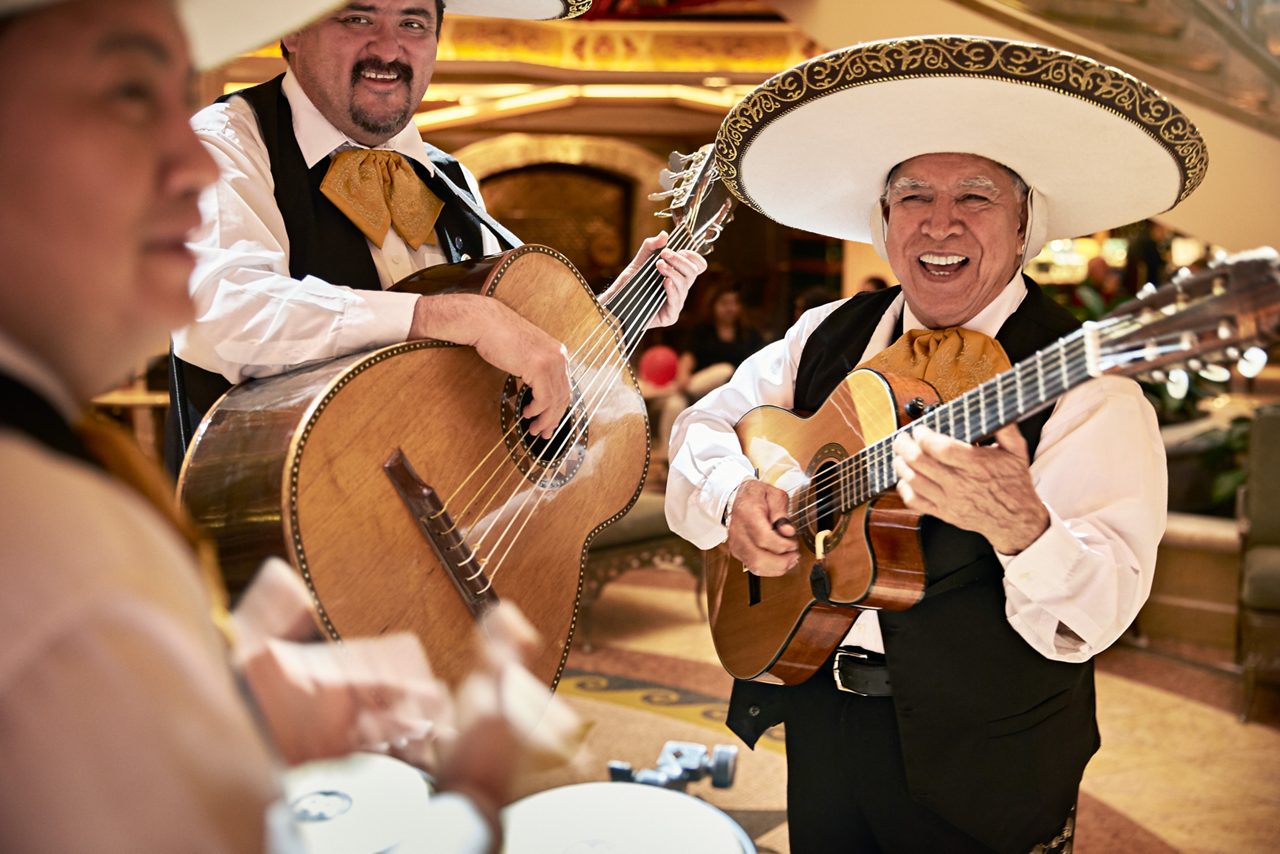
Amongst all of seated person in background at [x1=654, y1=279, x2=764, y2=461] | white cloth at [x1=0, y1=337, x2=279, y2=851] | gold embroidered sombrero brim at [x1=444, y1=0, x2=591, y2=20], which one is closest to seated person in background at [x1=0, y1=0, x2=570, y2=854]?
white cloth at [x1=0, y1=337, x2=279, y2=851]

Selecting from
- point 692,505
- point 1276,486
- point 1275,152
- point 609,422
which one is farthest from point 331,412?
point 1275,152

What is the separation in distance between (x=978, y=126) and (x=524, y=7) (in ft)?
3.39

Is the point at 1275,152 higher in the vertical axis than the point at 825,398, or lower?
higher

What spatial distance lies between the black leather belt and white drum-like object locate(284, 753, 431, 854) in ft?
2.45

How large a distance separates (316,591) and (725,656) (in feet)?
2.97

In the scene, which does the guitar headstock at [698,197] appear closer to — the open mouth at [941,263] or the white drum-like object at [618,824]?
the open mouth at [941,263]

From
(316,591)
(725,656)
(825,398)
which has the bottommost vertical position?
(725,656)

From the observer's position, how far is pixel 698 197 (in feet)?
7.89

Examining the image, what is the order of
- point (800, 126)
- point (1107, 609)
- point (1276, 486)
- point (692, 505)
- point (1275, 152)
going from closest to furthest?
point (1107, 609)
point (800, 126)
point (692, 505)
point (1276, 486)
point (1275, 152)

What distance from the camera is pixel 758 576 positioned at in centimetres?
209

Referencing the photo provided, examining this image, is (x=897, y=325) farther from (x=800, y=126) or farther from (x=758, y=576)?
(x=758, y=576)

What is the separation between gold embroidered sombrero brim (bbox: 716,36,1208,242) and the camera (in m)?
1.67

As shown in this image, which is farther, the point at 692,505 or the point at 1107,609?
the point at 692,505

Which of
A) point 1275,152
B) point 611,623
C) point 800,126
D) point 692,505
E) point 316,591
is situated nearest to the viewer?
point 316,591
